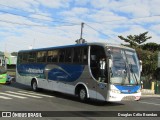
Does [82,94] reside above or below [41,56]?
below

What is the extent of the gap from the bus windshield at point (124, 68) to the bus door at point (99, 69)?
0.40m

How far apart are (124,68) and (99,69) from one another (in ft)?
4.01

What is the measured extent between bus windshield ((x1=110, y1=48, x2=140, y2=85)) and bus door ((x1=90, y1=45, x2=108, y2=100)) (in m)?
0.40

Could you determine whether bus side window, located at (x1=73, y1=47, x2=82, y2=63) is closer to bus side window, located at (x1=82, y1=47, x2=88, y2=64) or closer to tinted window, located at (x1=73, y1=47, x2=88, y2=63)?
tinted window, located at (x1=73, y1=47, x2=88, y2=63)

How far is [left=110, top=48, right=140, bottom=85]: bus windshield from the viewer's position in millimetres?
15363

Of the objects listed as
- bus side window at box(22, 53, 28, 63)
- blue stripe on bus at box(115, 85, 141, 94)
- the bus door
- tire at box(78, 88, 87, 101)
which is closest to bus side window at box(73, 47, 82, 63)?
the bus door

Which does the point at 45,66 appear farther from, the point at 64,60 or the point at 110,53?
the point at 110,53

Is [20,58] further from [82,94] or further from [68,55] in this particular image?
[82,94]

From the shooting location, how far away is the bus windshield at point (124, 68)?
15.4 metres

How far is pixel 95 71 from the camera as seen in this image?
16.1 metres

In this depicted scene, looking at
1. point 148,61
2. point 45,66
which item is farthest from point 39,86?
point 148,61

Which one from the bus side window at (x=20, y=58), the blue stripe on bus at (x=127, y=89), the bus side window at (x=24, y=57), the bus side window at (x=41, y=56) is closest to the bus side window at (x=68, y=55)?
the bus side window at (x=41, y=56)

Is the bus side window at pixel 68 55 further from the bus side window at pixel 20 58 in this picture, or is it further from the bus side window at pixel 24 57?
the bus side window at pixel 20 58

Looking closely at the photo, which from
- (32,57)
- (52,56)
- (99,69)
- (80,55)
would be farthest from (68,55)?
(32,57)
